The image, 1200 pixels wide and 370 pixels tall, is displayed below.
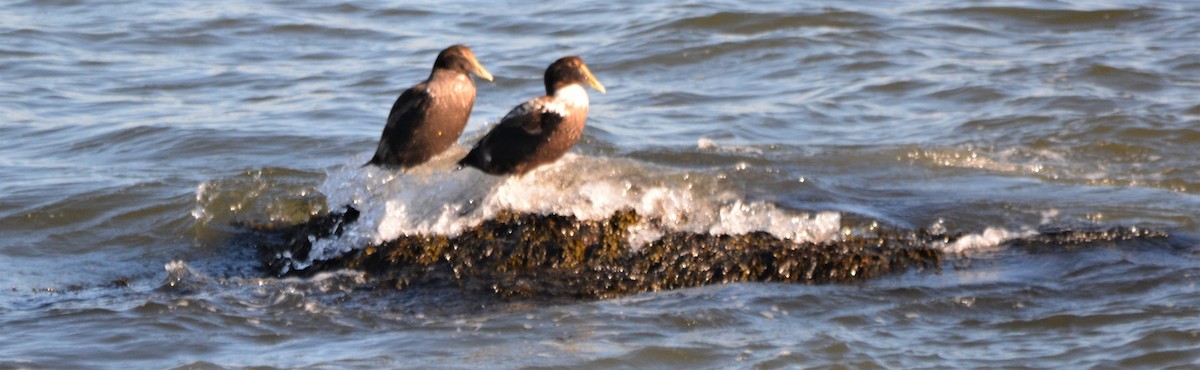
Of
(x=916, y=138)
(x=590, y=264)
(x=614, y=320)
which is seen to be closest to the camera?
(x=614, y=320)

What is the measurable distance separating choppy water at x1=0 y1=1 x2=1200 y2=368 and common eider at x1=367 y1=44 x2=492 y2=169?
0.47 feet

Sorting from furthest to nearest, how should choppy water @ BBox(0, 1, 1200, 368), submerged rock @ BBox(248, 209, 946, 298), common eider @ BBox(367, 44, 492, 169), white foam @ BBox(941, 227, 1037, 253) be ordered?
common eider @ BBox(367, 44, 492, 169) < white foam @ BBox(941, 227, 1037, 253) < submerged rock @ BBox(248, 209, 946, 298) < choppy water @ BBox(0, 1, 1200, 368)

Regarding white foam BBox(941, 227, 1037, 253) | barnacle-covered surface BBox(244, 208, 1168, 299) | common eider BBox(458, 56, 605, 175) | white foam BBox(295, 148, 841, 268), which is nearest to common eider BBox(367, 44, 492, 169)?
white foam BBox(295, 148, 841, 268)

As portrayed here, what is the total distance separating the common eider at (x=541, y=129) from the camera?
20.2ft

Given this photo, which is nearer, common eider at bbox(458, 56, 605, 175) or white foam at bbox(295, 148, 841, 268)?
white foam at bbox(295, 148, 841, 268)

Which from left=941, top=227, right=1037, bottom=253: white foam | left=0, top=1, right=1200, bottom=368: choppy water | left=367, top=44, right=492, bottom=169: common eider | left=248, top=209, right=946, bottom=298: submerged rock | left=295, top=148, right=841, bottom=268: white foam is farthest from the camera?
left=367, top=44, right=492, bottom=169: common eider

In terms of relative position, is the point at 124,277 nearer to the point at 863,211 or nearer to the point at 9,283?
the point at 9,283

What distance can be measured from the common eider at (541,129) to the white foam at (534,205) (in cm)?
6

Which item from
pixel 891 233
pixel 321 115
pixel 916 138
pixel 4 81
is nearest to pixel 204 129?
pixel 321 115

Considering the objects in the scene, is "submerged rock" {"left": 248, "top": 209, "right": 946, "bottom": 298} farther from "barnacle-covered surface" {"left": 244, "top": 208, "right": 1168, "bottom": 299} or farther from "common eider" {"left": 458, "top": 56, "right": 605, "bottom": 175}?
"common eider" {"left": 458, "top": 56, "right": 605, "bottom": 175}

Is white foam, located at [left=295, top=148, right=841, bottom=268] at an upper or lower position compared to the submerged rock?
upper

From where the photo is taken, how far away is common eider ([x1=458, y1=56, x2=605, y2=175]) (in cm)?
617

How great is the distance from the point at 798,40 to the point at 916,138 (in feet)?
9.95

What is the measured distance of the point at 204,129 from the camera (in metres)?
9.59
